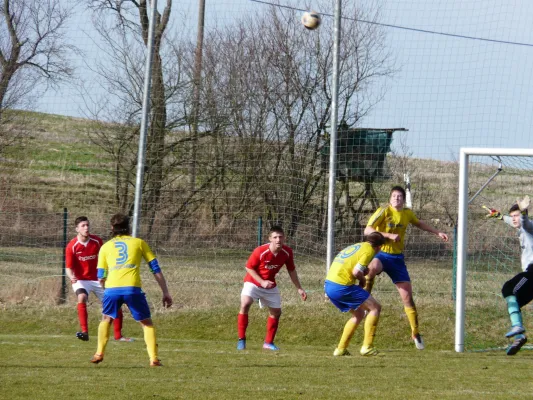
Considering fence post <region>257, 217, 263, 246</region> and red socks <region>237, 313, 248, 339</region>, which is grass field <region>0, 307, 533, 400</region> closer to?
red socks <region>237, 313, 248, 339</region>

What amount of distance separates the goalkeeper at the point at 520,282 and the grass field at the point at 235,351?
40cm

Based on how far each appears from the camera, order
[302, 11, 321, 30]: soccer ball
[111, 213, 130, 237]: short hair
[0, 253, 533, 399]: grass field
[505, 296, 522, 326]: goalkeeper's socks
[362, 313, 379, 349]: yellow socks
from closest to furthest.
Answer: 1. [0, 253, 533, 399]: grass field
2. [111, 213, 130, 237]: short hair
3. [362, 313, 379, 349]: yellow socks
4. [505, 296, 522, 326]: goalkeeper's socks
5. [302, 11, 321, 30]: soccer ball

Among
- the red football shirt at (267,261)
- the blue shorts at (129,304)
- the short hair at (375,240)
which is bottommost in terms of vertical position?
the blue shorts at (129,304)

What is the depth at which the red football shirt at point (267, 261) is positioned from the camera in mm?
11438

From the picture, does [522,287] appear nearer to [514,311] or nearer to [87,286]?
[514,311]

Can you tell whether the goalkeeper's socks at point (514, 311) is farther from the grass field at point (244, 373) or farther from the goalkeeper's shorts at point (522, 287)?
the grass field at point (244, 373)

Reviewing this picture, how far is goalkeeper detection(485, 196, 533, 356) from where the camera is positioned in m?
10.7

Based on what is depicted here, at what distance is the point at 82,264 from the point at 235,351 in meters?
3.03

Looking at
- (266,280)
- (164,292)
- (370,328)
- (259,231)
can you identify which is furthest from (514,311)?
(259,231)

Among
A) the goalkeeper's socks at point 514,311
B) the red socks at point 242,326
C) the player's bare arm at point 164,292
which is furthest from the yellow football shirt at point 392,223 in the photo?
the player's bare arm at point 164,292

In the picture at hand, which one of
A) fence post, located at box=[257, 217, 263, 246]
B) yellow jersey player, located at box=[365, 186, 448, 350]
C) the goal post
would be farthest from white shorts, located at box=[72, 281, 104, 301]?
the goal post

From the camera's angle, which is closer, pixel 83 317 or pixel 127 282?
pixel 127 282

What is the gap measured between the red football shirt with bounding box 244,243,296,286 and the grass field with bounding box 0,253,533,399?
3.29ft

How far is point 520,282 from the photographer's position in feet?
35.6
